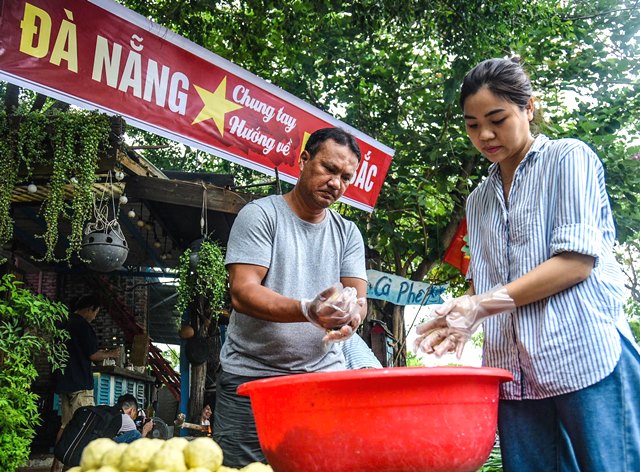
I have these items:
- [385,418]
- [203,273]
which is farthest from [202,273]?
[385,418]

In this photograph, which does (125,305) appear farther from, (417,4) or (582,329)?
(582,329)

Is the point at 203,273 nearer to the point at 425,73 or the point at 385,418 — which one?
the point at 425,73

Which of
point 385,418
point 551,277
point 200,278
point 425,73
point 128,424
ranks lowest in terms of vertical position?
point 128,424

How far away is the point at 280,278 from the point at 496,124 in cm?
111

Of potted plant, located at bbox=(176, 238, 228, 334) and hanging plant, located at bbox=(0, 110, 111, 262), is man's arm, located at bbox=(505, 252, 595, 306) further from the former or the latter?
potted plant, located at bbox=(176, 238, 228, 334)

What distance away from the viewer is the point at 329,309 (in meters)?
2.00

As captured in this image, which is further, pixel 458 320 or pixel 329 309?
pixel 329 309

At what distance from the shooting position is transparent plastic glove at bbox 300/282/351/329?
1990 mm

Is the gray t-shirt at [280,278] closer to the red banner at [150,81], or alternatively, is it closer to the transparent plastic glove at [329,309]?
the transparent plastic glove at [329,309]

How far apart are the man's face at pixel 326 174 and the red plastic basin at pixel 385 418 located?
132 centimetres

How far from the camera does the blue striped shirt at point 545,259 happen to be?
1747 mm

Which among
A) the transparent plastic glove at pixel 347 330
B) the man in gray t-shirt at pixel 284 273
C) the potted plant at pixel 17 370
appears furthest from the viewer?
the potted plant at pixel 17 370

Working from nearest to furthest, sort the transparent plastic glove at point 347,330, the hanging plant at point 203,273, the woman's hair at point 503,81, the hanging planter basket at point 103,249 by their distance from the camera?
1. the woman's hair at point 503,81
2. the transparent plastic glove at point 347,330
3. the hanging planter basket at point 103,249
4. the hanging plant at point 203,273

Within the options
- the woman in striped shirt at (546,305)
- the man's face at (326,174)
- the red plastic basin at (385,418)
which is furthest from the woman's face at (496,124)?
the man's face at (326,174)
